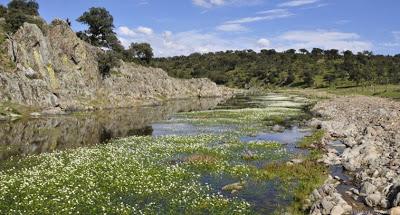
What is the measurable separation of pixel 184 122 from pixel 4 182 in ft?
149

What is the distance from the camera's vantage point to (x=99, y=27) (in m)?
153

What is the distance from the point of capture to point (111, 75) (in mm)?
127562

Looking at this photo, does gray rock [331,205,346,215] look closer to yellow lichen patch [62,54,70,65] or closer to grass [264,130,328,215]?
grass [264,130,328,215]

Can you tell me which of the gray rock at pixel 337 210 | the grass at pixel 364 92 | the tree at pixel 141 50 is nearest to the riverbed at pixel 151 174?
the gray rock at pixel 337 210

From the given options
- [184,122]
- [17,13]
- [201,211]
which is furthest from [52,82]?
[201,211]

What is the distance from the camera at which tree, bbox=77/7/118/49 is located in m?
148

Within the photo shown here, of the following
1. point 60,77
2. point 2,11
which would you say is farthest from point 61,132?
point 2,11

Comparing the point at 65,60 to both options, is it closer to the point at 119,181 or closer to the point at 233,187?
the point at 119,181

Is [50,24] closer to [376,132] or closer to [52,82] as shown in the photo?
[52,82]

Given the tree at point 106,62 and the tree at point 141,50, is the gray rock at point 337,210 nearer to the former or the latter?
the tree at point 106,62

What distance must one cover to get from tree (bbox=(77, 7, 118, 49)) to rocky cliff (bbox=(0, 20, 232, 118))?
19309 mm

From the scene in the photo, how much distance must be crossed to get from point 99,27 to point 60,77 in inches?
2211

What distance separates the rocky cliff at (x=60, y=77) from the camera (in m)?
86.1

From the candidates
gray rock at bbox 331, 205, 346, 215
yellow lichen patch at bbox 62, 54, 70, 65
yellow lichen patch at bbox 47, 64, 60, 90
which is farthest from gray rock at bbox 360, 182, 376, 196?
yellow lichen patch at bbox 62, 54, 70, 65
